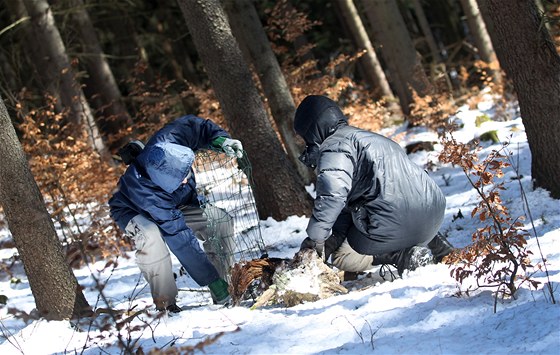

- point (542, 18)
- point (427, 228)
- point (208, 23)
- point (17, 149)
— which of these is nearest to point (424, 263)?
point (427, 228)

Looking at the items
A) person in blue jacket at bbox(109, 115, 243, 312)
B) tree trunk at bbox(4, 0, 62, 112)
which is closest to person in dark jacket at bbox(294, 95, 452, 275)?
person in blue jacket at bbox(109, 115, 243, 312)

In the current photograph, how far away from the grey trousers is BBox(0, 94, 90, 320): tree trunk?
551 mm

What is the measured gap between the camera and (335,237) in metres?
5.60

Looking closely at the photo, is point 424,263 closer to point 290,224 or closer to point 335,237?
point 335,237

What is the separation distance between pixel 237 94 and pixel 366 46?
7.76 m

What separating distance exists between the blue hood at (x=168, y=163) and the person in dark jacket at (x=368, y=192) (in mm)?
879

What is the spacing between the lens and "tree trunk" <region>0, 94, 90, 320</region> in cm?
541

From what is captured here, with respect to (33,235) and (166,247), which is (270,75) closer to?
(166,247)

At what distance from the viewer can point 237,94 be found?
25.6 feet

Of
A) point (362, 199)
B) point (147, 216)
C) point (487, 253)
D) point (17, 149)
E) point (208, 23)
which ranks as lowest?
point (487, 253)

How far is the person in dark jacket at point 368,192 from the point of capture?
4926mm

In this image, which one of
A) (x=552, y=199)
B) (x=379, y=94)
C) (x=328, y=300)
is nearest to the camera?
(x=328, y=300)

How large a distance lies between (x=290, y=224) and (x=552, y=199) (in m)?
2.73

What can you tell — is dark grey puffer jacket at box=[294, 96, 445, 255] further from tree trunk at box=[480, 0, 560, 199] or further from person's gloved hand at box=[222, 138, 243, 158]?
tree trunk at box=[480, 0, 560, 199]
